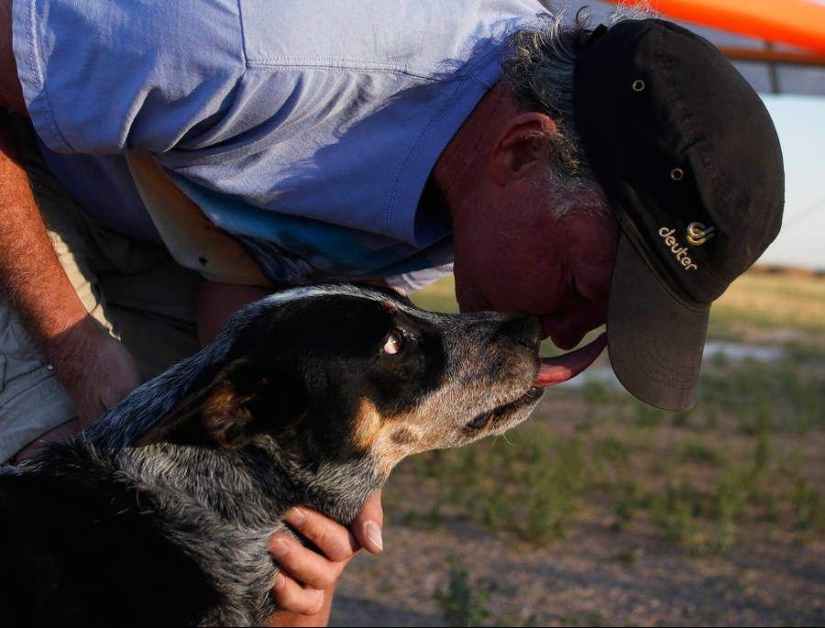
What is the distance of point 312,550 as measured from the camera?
120 inches

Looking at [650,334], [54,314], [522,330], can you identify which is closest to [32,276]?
[54,314]

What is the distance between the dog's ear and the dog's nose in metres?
0.66

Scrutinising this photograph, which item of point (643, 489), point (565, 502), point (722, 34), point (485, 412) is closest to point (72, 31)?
point (485, 412)

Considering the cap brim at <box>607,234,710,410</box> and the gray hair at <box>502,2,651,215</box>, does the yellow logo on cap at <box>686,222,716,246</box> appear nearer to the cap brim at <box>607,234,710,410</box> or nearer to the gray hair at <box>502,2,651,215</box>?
the cap brim at <box>607,234,710,410</box>

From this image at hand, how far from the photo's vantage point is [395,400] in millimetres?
2938

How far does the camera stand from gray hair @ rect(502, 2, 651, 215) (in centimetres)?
295

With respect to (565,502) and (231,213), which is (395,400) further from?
(565,502)

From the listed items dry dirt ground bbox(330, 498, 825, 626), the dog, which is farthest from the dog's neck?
dry dirt ground bbox(330, 498, 825, 626)

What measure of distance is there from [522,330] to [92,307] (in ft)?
4.53

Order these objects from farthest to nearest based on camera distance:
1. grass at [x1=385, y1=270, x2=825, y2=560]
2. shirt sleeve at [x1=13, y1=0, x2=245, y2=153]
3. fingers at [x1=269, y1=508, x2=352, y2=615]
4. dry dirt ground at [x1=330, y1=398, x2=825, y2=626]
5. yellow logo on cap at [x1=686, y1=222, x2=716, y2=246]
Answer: grass at [x1=385, y1=270, x2=825, y2=560] < dry dirt ground at [x1=330, y1=398, x2=825, y2=626] < fingers at [x1=269, y1=508, x2=352, y2=615] < yellow logo on cap at [x1=686, y1=222, x2=716, y2=246] < shirt sleeve at [x1=13, y1=0, x2=245, y2=153]

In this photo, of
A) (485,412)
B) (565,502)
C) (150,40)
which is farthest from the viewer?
(565,502)

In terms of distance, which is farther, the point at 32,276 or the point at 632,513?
the point at 632,513

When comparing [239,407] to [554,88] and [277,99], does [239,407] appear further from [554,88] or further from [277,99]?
[554,88]

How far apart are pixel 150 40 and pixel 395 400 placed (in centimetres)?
115
